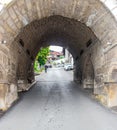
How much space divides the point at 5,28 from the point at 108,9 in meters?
3.54

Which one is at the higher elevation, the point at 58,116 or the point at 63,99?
the point at 63,99

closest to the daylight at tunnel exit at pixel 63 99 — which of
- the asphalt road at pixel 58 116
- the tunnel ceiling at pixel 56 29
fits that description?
the asphalt road at pixel 58 116

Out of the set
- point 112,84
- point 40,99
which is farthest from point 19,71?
point 112,84

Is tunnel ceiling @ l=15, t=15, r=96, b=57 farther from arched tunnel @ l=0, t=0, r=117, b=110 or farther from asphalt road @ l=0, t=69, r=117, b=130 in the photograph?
asphalt road @ l=0, t=69, r=117, b=130

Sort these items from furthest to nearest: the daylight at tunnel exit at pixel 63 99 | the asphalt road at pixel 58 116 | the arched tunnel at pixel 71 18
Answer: the arched tunnel at pixel 71 18
the daylight at tunnel exit at pixel 63 99
the asphalt road at pixel 58 116

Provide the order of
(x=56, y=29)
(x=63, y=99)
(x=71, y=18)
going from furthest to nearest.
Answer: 1. (x=56, y=29)
2. (x=63, y=99)
3. (x=71, y=18)

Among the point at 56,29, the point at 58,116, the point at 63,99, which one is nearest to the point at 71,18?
the point at 58,116

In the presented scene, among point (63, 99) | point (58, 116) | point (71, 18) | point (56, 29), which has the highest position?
point (56, 29)

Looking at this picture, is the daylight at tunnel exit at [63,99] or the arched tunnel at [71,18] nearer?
the daylight at tunnel exit at [63,99]

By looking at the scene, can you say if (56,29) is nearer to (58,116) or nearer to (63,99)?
(63,99)

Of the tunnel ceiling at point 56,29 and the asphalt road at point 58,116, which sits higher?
the tunnel ceiling at point 56,29

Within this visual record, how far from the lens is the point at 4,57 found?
9.69m

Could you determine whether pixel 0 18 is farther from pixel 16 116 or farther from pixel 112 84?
pixel 112 84

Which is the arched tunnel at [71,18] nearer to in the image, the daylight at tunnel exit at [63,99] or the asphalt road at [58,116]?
the daylight at tunnel exit at [63,99]
